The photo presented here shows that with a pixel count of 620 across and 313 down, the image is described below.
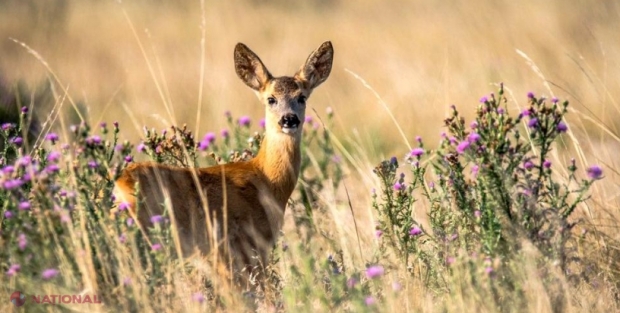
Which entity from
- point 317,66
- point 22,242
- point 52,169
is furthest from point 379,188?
point 22,242

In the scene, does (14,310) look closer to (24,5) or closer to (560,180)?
(560,180)

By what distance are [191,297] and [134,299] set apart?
15.9 inches

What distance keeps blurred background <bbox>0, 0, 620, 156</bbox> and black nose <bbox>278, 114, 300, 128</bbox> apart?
3952 millimetres

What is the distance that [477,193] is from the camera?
5.63 meters

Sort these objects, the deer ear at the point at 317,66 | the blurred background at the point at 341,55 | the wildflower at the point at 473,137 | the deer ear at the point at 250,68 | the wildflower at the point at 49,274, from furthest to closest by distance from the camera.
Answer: the blurred background at the point at 341,55 < the deer ear at the point at 317,66 < the deer ear at the point at 250,68 < the wildflower at the point at 473,137 < the wildflower at the point at 49,274

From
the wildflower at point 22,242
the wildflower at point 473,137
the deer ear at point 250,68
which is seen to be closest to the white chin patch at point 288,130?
the deer ear at point 250,68

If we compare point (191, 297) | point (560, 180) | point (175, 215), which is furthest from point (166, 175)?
point (560, 180)

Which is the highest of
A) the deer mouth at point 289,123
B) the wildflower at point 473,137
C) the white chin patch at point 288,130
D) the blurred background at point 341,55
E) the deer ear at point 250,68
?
the blurred background at point 341,55

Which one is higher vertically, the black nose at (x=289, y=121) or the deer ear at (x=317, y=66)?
the deer ear at (x=317, y=66)

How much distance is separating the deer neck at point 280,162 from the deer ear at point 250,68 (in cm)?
54

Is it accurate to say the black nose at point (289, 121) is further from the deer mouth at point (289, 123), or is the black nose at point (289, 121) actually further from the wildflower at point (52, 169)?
the wildflower at point (52, 169)

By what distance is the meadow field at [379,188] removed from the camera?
4930 mm

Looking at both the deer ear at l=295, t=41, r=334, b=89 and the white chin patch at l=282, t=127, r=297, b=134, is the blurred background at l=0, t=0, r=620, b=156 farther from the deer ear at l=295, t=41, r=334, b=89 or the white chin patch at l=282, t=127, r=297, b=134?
the white chin patch at l=282, t=127, r=297, b=134

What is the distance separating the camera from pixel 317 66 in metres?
7.66
